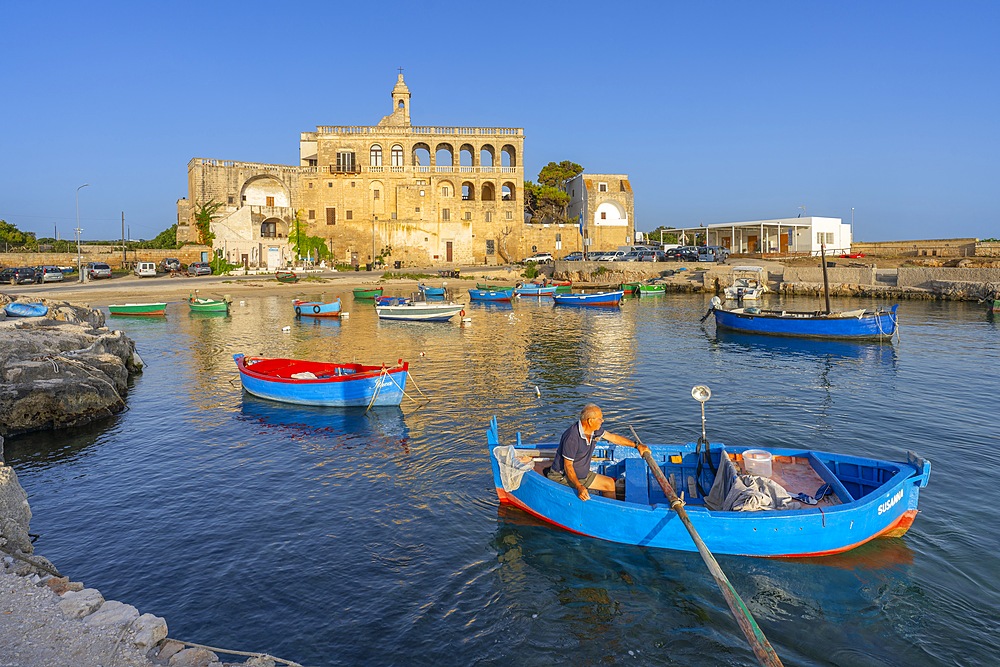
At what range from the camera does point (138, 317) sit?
40781 mm

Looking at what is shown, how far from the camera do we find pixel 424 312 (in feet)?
123

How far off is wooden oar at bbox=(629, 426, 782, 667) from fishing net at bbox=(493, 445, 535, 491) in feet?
6.53

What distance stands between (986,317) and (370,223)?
53.7 m

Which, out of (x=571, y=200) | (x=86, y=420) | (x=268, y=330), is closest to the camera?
(x=86, y=420)

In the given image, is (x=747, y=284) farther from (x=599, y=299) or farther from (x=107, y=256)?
(x=107, y=256)

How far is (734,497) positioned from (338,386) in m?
11.1

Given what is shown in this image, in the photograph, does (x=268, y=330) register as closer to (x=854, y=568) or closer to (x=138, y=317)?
(x=138, y=317)

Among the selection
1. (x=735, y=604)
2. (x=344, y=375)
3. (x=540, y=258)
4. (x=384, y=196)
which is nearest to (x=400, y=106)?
(x=384, y=196)

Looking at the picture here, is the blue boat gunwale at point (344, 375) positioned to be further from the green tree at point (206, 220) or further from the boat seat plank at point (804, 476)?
the green tree at point (206, 220)

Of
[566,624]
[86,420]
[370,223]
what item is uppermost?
[370,223]

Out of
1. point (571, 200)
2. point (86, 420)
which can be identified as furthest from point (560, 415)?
point (571, 200)

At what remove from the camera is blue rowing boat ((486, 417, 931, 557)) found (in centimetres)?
918

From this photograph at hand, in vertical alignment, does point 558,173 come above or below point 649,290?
above

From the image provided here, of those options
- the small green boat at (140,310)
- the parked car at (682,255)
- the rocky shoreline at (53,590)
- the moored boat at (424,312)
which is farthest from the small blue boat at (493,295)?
the rocky shoreline at (53,590)
